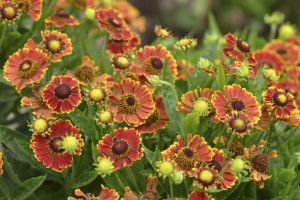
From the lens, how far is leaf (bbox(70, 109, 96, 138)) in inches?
56.8

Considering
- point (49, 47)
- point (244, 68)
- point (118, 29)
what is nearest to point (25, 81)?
point (49, 47)

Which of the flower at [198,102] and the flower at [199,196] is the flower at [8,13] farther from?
the flower at [199,196]

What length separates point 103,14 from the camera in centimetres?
173

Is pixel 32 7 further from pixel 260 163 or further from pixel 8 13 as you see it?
pixel 260 163

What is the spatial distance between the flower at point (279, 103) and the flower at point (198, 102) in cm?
14

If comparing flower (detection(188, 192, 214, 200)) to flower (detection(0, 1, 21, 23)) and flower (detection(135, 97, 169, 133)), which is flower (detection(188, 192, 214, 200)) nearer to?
flower (detection(135, 97, 169, 133))

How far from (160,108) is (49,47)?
13.3 inches

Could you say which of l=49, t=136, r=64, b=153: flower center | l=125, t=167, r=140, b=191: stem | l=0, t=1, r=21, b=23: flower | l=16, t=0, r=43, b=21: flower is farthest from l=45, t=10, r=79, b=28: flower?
l=125, t=167, r=140, b=191: stem

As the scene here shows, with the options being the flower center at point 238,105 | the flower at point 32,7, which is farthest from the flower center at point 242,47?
the flower at point 32,7

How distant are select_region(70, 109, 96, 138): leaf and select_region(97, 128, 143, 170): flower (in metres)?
0.08

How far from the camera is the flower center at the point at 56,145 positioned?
1403 millimetres

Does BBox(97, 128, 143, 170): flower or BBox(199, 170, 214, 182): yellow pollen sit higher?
BBox(199, 170, 214, 182): yellow pollen

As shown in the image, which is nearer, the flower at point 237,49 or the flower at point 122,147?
the flower at point 122,147

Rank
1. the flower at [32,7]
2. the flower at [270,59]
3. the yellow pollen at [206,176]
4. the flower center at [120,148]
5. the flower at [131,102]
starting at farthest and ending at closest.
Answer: the flower at [270,59]
the flower at [32,7]
the flower at [131,102]
the flower center at [120,148]
the yellow pollen at [206,176]
